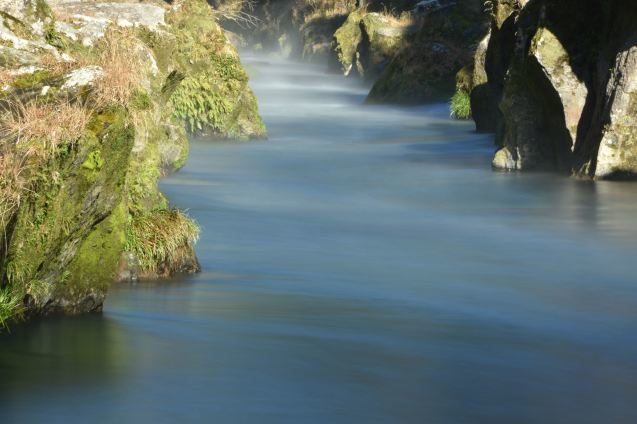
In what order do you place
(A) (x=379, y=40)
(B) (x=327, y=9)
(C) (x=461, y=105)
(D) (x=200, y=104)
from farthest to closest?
(B) (x=327, y=9) → (A) (x=379, y=40) → (C) (x=461, y=105) → (D) (x=200, y=104)

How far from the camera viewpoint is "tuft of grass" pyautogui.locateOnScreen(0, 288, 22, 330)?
971 cm

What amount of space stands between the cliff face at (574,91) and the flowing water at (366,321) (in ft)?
2.83

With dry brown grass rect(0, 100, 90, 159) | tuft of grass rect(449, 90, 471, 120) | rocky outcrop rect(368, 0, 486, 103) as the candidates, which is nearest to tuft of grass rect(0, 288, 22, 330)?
dry brown grass rect(0, 100, 90, 159)

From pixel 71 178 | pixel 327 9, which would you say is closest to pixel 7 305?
pixel 71 178

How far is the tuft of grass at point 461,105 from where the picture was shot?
3362 centimetres

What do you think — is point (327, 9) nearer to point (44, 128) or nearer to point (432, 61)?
point (432, 61)

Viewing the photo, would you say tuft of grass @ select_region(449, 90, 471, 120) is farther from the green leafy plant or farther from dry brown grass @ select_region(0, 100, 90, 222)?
dry brown grass @ select_region(0, 100, 90, 222)

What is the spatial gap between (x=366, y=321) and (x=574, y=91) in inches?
466

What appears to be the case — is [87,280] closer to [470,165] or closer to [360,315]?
[360,315]

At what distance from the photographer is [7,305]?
973 cm

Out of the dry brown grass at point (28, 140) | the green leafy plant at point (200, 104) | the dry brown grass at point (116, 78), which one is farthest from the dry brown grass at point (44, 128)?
the green leafy plant at point (200, 104)

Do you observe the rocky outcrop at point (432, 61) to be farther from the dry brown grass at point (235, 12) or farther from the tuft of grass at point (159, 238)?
the tuft of grass at point (159, 238)

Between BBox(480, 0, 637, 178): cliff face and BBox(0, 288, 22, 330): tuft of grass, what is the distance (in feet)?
42.9

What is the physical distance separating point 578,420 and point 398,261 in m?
6.37
